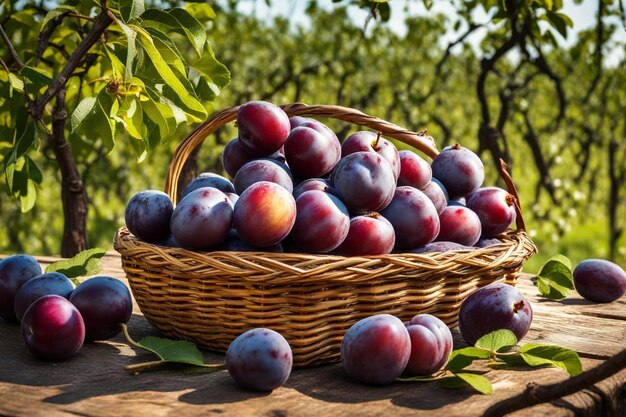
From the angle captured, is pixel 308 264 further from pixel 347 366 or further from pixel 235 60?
pixel 235 60

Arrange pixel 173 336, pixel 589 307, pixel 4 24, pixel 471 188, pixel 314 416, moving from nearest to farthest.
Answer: pixel 314 416
pixel 173 336
pixel 471 188
pixel 589 307
pixel 4 24

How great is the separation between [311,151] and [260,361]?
0.51 meters

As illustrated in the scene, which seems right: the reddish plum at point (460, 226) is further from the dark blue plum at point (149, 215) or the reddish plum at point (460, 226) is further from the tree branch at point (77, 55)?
the tree branch at point (77, 55)

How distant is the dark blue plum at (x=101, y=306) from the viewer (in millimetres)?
1335

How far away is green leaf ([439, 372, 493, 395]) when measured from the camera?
3.54 feet

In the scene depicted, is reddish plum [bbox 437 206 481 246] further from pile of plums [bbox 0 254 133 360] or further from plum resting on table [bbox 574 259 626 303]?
pile of plums [bbox 0 254 133 360]

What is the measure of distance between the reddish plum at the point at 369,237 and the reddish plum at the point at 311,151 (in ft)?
0.65

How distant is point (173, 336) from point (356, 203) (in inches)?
16.7

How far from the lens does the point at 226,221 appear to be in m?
1.28

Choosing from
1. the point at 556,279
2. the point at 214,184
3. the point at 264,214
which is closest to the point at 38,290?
the point at 214,184

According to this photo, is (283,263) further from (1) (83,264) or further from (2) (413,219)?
(1) (83,264)

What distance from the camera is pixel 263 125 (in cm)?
145

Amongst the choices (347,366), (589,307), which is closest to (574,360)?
(347,366)

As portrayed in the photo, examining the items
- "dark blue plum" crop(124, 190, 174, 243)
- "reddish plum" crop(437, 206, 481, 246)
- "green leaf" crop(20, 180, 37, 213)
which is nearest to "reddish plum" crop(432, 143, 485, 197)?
"reddish plum" crop(437, 206, 481, 246)
